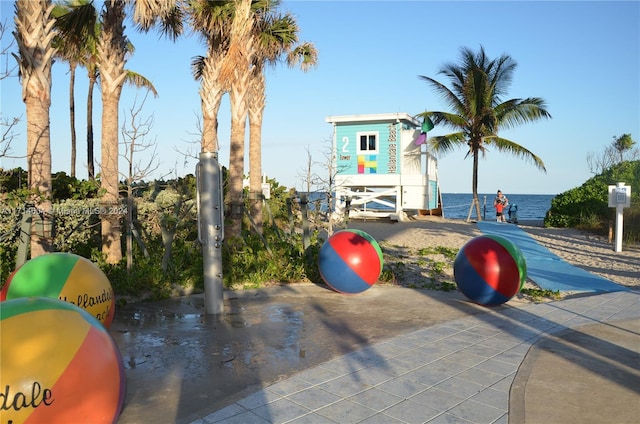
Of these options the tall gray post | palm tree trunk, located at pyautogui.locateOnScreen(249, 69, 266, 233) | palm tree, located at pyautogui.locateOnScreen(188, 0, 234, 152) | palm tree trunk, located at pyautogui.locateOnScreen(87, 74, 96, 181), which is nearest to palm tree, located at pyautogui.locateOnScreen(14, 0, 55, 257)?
the tall gray post

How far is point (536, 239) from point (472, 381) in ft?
54.4

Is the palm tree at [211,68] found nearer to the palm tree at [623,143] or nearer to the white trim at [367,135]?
the white trim at [367,135]

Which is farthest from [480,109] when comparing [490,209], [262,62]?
[490,209]

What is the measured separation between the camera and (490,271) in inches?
332

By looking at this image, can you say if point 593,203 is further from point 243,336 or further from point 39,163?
point 39,163

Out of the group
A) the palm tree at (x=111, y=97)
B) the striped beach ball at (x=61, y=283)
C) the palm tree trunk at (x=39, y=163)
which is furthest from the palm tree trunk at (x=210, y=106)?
the striped beach ball at (x=61, y=283)

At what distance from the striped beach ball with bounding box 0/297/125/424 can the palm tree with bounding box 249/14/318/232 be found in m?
9.27

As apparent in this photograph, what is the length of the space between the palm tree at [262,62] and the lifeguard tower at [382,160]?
933 centimetres

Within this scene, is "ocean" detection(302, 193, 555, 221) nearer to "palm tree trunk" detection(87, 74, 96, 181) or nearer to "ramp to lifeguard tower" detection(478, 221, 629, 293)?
"ramp to lifeguard tower" detection(478, 221, 629, 293)

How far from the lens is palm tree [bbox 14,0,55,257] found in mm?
7738

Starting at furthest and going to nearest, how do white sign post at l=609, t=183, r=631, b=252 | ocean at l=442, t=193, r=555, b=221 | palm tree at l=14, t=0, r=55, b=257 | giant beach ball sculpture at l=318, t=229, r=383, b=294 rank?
ocean at l=442, t=193, r=555, b=221 < white sign post at l=609, t=183, r=631, b=252 < giant beach ball sculpture at l=318, t=229, r=383, b=294 < palm tree at l=14, t=0, r=55, b=257

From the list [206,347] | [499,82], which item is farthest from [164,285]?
[499,82]

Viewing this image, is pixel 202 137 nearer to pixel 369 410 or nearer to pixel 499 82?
pixel 369 410

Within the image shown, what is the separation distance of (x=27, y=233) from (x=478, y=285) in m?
7.32
